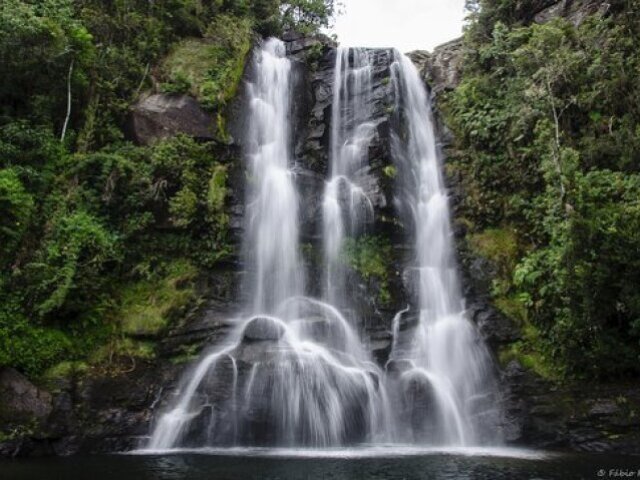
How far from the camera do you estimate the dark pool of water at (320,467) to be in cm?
782

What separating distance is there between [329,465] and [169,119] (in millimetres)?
11744

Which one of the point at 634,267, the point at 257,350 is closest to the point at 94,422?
the point at 257,350

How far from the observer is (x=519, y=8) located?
20000 mm

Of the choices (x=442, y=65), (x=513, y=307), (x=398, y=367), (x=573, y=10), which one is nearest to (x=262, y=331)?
(x=398, y=367)

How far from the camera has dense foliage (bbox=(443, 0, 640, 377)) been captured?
10609 millimetres

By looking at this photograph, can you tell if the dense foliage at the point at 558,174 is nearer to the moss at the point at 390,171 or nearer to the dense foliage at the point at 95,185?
the moss at the point at 390,171

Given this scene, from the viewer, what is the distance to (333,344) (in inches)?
517

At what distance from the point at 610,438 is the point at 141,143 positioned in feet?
46.4

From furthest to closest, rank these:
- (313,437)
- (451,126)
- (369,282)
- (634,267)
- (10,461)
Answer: (451,126) < (369,282) < (313,437) < (634,267) < (10,461)

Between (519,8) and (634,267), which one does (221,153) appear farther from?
(519,8)

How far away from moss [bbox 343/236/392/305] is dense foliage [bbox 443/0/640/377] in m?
2.55

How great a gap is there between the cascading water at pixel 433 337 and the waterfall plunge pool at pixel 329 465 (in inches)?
46.4

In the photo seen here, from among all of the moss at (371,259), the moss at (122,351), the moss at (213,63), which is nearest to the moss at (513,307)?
the moss at (371,259)

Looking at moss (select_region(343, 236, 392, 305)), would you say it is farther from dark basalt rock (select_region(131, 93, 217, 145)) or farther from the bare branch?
the bare branch
